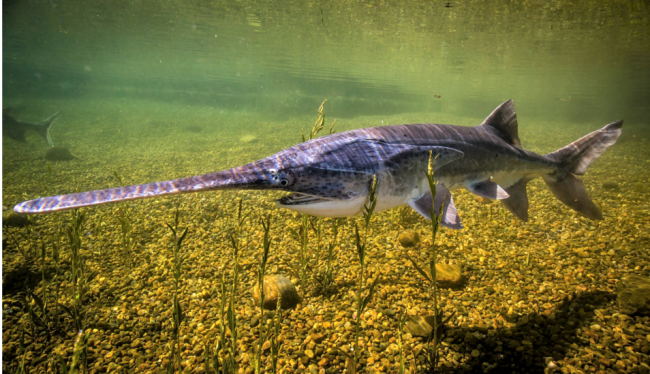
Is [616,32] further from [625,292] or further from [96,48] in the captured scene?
[96,48]

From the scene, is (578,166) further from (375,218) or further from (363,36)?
(363,36)

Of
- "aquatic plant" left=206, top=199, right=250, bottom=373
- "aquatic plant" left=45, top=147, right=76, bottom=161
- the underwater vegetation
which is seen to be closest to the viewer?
"aquatic plant" left=206, top=199, right=250, bottom=373

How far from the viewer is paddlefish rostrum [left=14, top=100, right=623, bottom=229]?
1956mm

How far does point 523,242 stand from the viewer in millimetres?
4383

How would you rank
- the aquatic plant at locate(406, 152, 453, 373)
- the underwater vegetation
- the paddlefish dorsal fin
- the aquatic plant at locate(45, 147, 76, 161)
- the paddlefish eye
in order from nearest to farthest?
the aquatic plant at locate(406, 152, 453, 373), the paddlefish eye, the underwater vegetation, the paddlefish dorsal fin, the aquatic plant at locate(45, 147, 76, 161)

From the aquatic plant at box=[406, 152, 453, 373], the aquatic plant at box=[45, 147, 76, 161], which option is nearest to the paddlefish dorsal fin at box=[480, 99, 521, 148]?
the aquatic plant at box=[406, 152, 453, 373]

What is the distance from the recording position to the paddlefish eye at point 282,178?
86.4 inches

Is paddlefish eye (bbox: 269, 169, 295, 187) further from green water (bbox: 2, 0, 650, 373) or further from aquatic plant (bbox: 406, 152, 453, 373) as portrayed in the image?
green water (bbox: 2, 0, 650, 373)

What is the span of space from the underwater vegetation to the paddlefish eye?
0.31 m

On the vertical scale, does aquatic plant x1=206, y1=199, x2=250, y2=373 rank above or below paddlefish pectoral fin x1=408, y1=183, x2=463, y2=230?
below

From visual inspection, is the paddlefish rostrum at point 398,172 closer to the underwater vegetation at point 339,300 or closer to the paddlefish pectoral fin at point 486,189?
the paddlefish pectoral fin at point 486,189

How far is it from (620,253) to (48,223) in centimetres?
1020

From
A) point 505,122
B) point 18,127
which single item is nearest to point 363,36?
point 505,122

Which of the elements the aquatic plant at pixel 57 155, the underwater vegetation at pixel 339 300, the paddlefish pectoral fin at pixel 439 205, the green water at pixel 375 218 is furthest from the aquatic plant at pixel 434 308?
the aquatic plant at pixel 57 155
